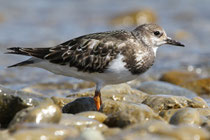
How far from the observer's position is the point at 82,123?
3898mm

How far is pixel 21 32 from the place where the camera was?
464 inches

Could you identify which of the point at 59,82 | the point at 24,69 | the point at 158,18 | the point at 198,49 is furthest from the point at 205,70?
the point at 158,18

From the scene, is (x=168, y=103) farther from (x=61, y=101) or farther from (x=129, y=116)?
(x=61, y=101)

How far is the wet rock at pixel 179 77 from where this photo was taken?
7573 mm

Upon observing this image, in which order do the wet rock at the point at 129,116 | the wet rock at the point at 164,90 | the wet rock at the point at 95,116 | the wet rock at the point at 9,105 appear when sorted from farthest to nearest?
the wet rock at the point at 164,90 → the wet rock at the point at 9,105 → the wet rock at the point at 95,116 → the wet rock at the point at 129,116

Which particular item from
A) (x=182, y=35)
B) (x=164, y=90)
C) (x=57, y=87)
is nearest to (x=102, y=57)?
(x=164, y=90)

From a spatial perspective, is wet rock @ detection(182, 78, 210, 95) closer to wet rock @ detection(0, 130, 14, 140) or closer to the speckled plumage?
the speckled plumage

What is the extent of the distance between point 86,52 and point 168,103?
121cm

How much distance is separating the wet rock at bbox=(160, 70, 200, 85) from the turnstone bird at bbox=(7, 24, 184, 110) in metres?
2.42

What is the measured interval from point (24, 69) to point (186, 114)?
17.1 ft

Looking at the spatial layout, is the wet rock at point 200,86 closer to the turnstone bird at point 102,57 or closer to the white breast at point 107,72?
the turnstone bird at point 102,57

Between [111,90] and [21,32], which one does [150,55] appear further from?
[21,32]

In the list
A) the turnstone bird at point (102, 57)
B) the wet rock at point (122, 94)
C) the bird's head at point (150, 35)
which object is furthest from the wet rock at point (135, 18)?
the turnstone bird at point (102, 57)

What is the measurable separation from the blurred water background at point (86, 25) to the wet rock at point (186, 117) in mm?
3938
